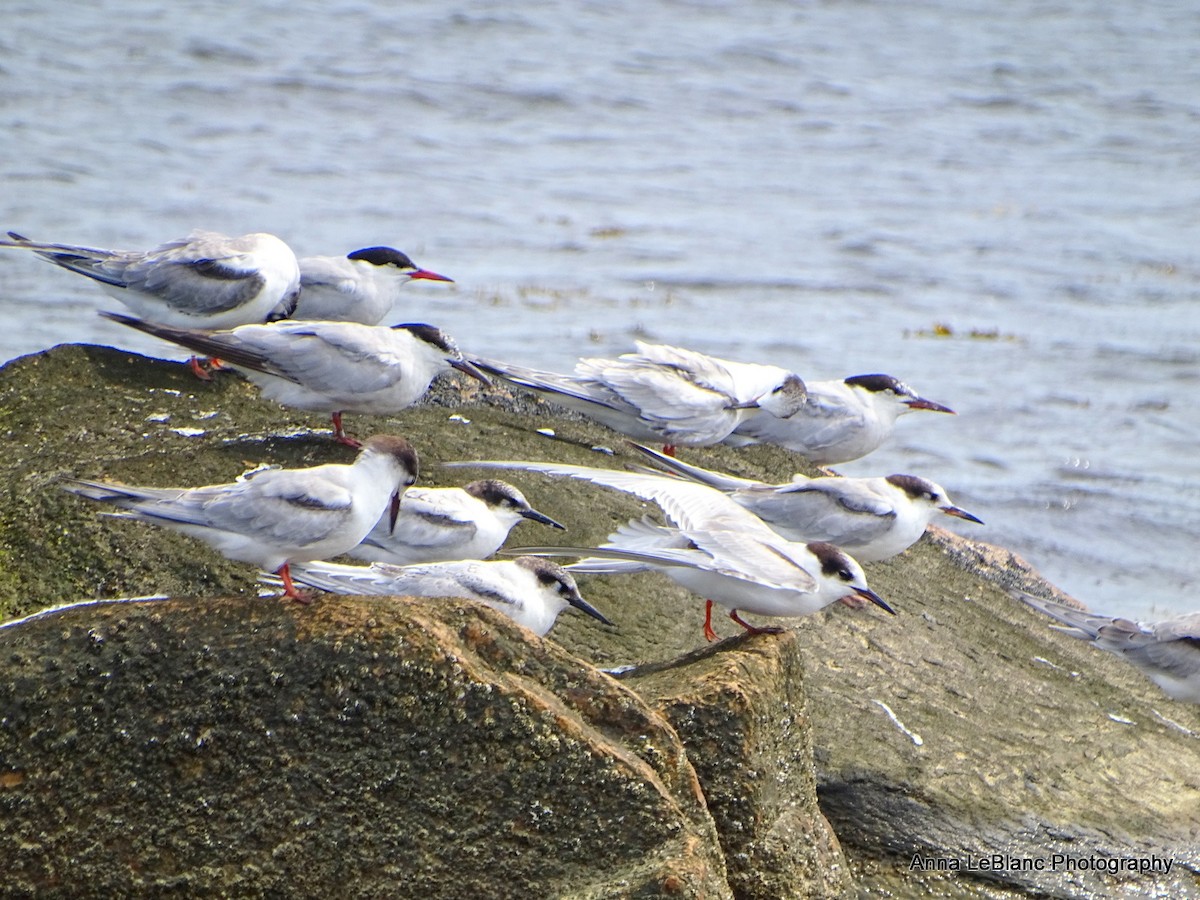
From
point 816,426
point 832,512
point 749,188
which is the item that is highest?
point 832,512

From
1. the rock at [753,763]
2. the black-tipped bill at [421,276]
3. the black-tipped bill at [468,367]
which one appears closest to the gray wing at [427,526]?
the rock at [753,763]

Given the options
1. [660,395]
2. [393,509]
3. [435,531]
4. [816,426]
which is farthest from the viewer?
[816,426]

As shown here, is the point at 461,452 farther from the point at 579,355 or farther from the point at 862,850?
the point at 579,355

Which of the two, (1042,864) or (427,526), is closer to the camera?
(1042,864)

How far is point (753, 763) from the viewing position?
3.96 metres

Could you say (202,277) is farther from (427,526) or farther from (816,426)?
(816,426)

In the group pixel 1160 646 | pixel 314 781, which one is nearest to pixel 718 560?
pixel 314 781

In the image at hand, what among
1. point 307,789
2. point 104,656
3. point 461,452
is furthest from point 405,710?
point 461,452

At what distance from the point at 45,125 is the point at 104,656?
16689mm

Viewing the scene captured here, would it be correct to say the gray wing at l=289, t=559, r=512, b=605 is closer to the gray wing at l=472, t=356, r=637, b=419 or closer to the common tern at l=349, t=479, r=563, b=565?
the common tern at l=349, t=479, r=563, b=565

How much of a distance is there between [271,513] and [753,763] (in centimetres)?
152

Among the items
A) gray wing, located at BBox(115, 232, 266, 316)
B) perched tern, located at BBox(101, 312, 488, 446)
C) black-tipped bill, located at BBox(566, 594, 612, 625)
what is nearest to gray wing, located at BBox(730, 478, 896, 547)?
black-tipped bill, located at BBox(566, 594, 612, 625)

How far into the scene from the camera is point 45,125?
18625mm

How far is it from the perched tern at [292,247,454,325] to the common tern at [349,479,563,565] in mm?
2598
